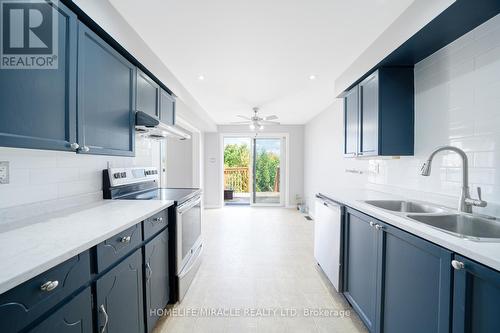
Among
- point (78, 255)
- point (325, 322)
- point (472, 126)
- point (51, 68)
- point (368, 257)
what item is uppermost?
point (51, 68)

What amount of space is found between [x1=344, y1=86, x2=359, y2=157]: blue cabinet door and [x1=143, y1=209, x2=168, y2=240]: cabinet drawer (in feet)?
6.85

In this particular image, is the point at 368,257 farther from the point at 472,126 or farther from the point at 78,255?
the point at 78,255

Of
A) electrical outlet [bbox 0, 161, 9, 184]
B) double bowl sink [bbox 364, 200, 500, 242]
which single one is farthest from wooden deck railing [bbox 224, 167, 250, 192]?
electrical outlet [bbox 0, 161, 9, 184]

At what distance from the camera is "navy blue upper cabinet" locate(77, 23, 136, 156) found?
128 centimetres

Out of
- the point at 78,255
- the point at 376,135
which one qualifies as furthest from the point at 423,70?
the point at 78,255

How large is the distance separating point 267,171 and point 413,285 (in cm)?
509

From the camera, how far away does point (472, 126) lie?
1.43 m

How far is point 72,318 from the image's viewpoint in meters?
0.83

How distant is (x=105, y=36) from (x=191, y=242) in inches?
76.0

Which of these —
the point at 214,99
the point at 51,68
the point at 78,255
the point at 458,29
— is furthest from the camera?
the point at 214,99

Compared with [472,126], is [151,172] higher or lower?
lower

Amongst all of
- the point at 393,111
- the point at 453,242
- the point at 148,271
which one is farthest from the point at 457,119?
the point at 148,271

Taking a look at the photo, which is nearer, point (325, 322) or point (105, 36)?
point (105, 36)

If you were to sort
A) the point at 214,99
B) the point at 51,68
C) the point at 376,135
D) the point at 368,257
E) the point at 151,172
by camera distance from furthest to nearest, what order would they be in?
1. the point at 214,99
2. the point at 151,172
3. the point at 376,135
4. the point at 368,257
5. the point at 51,68
